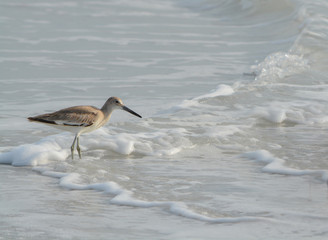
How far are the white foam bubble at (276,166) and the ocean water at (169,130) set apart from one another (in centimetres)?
2

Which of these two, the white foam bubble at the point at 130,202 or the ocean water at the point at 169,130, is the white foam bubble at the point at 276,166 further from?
the white foam bubble at the point at 130,202

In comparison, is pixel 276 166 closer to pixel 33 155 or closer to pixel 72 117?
pixel 72 117

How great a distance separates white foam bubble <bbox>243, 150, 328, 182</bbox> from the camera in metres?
6.36

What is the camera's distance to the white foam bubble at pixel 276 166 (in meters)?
6.36

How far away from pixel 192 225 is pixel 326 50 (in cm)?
895

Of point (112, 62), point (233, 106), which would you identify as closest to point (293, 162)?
point (233, 106)

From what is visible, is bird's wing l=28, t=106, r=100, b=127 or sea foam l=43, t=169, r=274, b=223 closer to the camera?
sea foam l=43, t=169, r=274, b=223

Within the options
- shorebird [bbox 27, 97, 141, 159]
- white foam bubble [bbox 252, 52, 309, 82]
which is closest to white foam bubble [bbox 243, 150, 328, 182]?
shorebird [bbox 27, 97, 141, 159]

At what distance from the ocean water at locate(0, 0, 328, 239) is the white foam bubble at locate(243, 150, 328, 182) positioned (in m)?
0.02

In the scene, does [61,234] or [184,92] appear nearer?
[61,234]

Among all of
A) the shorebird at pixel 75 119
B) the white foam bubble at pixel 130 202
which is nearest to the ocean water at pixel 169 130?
the white foam bubble at pixel 130 202

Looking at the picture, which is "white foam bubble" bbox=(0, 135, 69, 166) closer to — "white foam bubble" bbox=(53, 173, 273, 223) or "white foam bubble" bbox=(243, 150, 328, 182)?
"white foam bubble" bbox=(53, 173, 273, 223)

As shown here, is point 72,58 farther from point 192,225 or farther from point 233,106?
point 192,225

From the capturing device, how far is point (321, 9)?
16.3m
